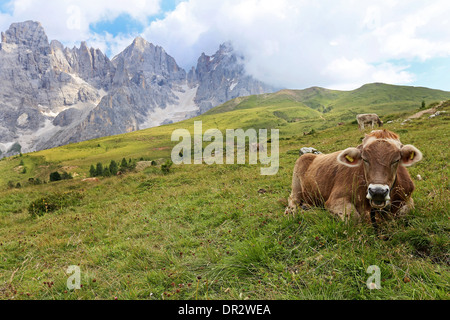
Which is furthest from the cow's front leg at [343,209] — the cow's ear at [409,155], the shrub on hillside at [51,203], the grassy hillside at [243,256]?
the shrub on hillside at [51,203]

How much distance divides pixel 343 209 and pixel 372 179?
2.84ft

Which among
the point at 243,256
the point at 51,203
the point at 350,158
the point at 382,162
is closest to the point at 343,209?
the point at 350,158

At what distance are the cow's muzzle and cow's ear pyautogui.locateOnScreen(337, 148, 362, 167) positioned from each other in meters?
0.76

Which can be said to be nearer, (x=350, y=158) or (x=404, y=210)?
(x=404, y=210)

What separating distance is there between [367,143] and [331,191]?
58.0 inches

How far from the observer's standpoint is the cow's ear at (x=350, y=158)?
175 inches

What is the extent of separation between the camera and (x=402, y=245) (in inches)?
139

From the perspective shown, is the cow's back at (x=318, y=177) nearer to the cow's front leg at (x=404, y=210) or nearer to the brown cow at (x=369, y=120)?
the cow's front leg at (x=404, y=210)

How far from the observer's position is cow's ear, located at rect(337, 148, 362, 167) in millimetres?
4438

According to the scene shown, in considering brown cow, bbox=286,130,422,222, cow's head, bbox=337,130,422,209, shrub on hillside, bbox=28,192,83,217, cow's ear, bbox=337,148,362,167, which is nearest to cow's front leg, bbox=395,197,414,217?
brown cow, bbox=286,130,422,222

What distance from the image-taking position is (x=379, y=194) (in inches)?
146

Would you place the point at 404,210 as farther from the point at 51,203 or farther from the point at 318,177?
the point at 51,203
